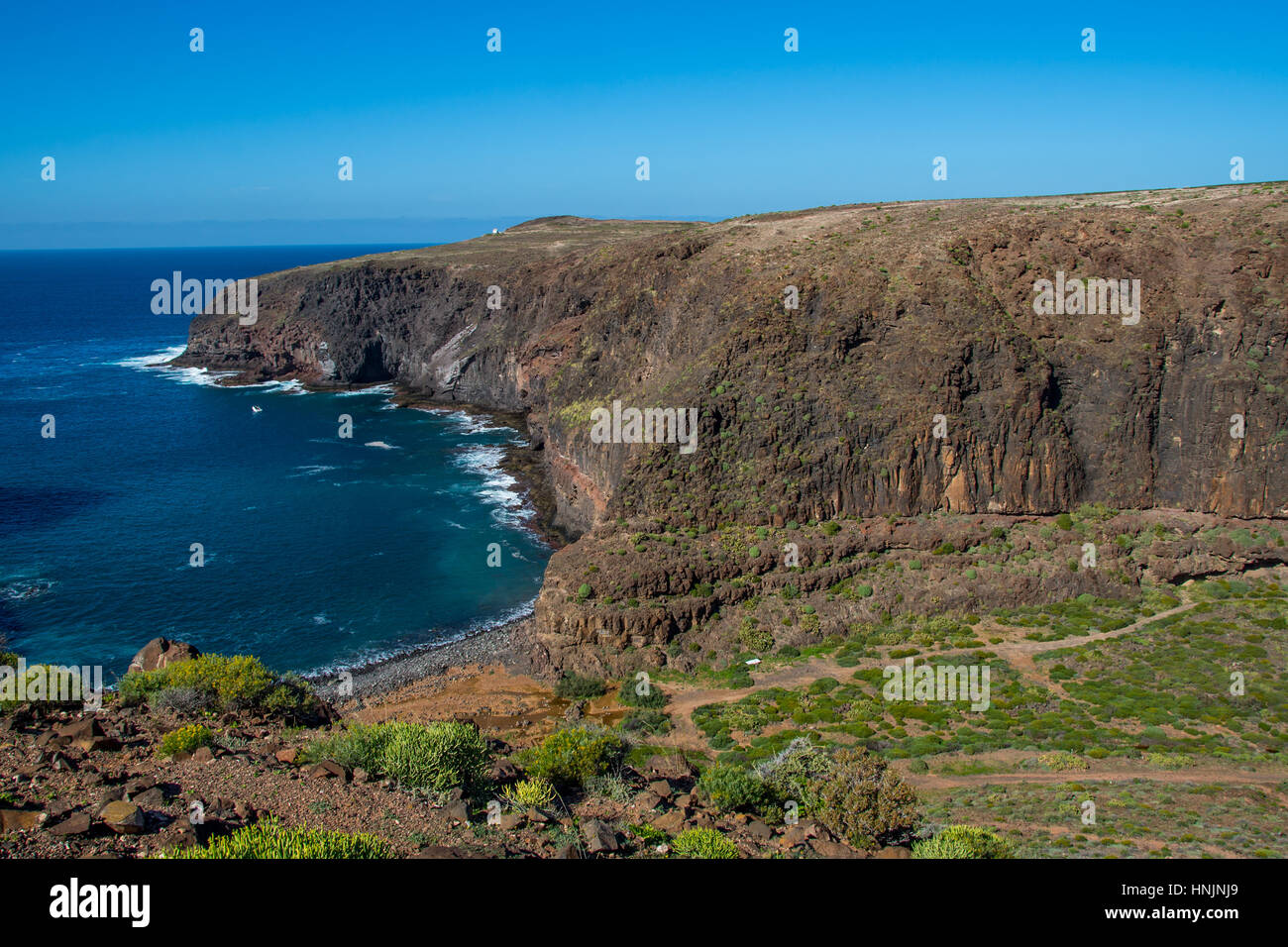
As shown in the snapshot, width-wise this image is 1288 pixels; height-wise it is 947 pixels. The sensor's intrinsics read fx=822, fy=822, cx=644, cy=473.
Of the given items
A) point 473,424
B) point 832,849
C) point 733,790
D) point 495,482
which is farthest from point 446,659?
point 473,424

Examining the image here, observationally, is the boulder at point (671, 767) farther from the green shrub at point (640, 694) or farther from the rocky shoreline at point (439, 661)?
the rocky shoreline at point (439, 661)

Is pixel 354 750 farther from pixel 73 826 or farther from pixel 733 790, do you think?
pixel 733 790

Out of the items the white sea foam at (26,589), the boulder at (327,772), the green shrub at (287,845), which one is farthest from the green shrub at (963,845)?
the white sea foam at (26,589)

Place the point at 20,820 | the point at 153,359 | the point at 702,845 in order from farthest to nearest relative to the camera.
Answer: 1. the point at 153,359
2. the point at 702,845
3. the point at 20,820

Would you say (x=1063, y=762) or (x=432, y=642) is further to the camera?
(x=432, y=642)

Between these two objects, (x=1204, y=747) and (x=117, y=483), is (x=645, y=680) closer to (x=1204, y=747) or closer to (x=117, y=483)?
(x=1204, y=747)

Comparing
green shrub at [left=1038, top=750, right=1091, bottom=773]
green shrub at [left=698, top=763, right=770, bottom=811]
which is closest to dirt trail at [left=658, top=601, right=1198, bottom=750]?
green shrub at [left=1038, top=750, right=1091, bottom=773]
